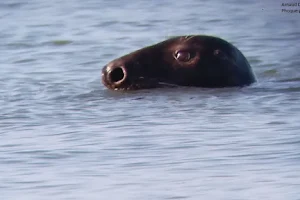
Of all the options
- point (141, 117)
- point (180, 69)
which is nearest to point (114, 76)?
point (180, 69)

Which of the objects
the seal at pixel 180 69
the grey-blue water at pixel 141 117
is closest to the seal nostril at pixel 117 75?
the seal at pixel 180 69

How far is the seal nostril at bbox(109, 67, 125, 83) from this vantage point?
36.4ft

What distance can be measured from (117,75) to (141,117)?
145 cm

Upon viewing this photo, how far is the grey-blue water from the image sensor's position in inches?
294

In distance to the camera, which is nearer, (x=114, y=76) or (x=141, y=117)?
(x=141, y=117)

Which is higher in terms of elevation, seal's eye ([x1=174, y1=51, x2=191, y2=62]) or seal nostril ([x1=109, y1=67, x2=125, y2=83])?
seal's eye ([x1=174, y1=51, x2=191, y2=62])

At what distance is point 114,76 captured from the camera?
36.5 ft

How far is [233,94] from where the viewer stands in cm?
1070

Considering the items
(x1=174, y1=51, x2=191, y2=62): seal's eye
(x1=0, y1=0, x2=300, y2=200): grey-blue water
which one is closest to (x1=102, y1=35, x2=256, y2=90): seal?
(x1=174, y1=51, x2=191, y2=62): seal's eye

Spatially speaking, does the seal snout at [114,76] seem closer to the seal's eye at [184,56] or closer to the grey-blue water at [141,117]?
the grey-blue water at [141,117]

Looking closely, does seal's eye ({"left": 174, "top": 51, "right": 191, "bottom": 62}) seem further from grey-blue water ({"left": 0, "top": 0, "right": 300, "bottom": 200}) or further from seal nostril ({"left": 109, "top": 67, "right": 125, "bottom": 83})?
seal nostril ({"left": 109, "top": 67, "right": 125, "bottom": 83})

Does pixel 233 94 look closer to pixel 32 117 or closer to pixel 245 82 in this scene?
pixel 245 82

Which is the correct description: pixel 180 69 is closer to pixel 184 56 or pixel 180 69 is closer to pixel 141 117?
pixel 184 56

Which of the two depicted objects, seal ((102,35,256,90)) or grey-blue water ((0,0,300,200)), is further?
seal ((102,35,256,90))
